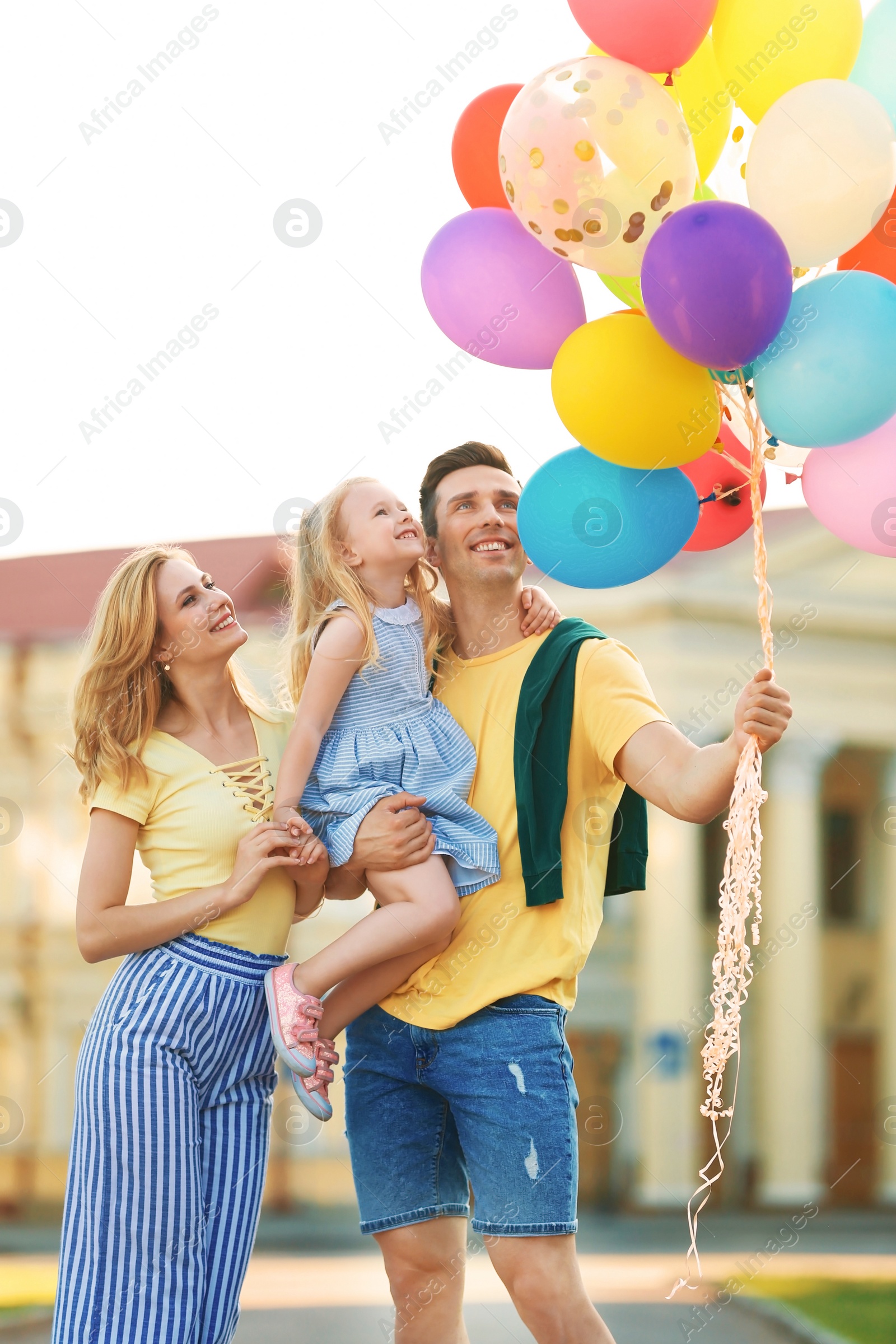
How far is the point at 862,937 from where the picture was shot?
49.3 feet

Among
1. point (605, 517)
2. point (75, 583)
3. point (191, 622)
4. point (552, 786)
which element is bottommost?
point (552, 786)

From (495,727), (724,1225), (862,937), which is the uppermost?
(495,727)

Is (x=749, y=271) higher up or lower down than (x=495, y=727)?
higher up

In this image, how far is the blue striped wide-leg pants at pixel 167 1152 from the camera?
7.11 ft

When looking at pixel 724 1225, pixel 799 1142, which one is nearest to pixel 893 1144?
pixel 799 1142

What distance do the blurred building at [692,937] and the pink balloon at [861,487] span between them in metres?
10.1

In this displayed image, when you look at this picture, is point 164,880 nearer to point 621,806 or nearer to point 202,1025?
point 202,1025

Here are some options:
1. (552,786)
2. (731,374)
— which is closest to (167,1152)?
(552,786)

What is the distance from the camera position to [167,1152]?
219 cm

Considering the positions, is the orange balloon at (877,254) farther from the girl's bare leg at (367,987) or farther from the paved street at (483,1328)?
the paved street at (483,1328)

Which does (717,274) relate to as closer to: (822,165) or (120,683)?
(822,165)

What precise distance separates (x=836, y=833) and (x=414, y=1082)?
47.2 ft

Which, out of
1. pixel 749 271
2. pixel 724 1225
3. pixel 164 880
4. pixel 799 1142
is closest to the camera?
pixel 749 271

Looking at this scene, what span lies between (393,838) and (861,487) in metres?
1.06
